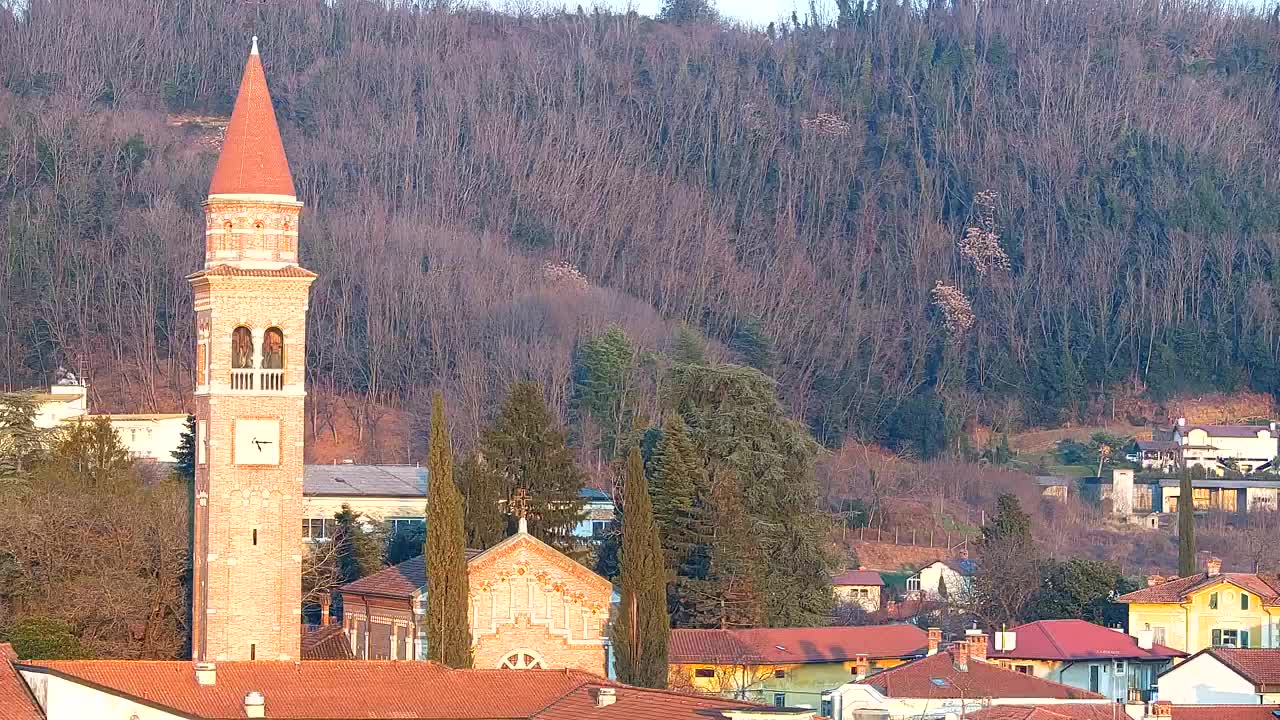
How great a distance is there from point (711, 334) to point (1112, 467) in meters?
17.7

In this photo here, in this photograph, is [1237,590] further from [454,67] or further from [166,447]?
[454,67]

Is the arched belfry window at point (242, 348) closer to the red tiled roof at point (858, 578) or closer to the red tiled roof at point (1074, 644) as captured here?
the red tiled roof at point (1074, 644)

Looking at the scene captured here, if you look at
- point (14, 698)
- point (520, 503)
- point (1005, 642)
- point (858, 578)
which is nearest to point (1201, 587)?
point (1005, 642)

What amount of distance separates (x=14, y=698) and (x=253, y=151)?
12.3 metres

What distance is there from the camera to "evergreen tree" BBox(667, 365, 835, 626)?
185 ft

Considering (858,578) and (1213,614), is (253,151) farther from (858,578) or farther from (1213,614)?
(858,578)

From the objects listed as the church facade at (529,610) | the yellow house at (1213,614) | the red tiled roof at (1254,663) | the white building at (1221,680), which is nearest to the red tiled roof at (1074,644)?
the yellow house at (1213,614)

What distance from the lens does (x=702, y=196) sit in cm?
11881

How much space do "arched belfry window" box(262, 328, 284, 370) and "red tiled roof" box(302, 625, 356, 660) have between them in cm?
588

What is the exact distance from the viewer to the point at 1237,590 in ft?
185

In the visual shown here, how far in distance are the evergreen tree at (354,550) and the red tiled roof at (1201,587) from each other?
15603mm

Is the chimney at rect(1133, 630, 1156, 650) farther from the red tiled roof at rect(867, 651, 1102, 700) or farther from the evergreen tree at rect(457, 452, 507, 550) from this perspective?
the evergreen tree at rect(457, 452, 507, 550)

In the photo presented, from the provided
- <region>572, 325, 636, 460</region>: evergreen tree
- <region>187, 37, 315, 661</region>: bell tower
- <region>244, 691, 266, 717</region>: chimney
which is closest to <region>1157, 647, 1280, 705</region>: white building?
<region>187, 37, 315, 661</region>: bell tower

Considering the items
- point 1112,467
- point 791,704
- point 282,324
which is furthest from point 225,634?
point 1112,467
